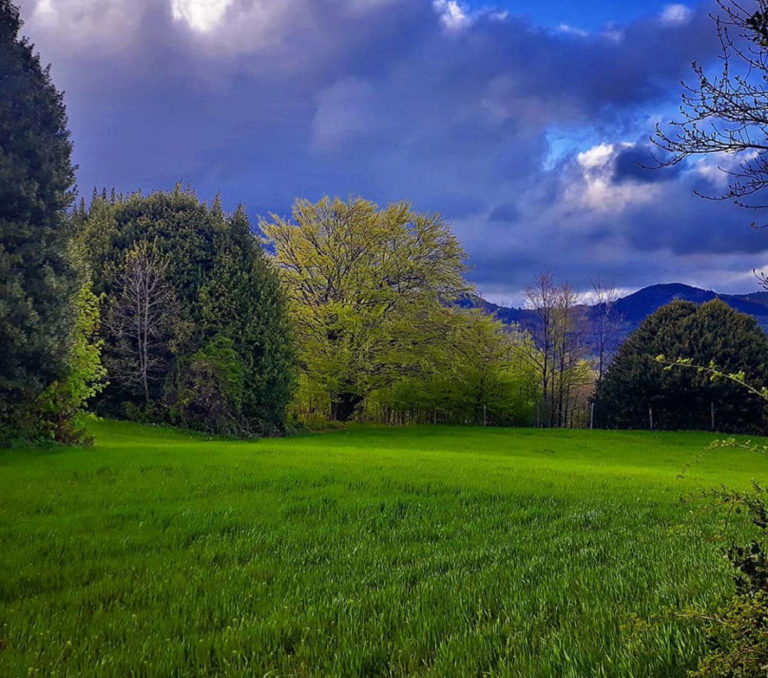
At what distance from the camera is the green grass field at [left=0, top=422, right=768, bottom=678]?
2.82m

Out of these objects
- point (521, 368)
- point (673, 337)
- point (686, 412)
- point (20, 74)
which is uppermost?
point (20, 74)

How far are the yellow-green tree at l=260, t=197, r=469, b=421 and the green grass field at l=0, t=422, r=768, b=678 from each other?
61.7ft

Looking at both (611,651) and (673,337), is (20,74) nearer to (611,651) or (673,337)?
(611,651)

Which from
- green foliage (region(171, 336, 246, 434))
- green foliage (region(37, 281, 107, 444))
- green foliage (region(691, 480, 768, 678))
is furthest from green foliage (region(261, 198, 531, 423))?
green foliage (region(691, 480, 768, 678))

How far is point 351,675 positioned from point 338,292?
28.1 meters

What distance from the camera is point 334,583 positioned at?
13.3ft

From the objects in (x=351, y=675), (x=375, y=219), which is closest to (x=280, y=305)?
(x=375, y=219)

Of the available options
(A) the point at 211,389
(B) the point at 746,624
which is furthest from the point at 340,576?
(A) the point at 211,389

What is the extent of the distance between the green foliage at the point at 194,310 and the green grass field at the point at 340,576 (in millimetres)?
13302

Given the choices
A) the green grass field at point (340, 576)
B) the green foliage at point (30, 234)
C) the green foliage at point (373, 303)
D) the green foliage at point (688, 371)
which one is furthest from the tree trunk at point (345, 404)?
the green grass field at point (340, 576)

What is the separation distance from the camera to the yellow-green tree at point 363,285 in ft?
91.9

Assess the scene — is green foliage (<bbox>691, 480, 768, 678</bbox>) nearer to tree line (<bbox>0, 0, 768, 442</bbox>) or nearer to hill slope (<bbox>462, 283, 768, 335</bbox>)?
hill slope (<bbox>462, 283, 768, 335</bbox>)

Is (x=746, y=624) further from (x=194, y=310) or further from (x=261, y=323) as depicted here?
(x=194, y=310)

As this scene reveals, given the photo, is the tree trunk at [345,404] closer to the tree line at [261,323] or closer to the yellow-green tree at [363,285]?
the tree line at [261,323]
